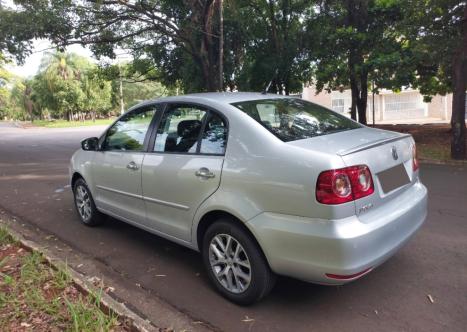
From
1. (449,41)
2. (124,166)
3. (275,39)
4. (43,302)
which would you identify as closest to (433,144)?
(449,41)

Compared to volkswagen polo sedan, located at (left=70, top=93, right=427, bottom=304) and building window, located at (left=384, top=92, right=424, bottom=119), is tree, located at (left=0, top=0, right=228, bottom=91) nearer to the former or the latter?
volkswagen polo sedan, located at (left=70, top=93, right=427, bottom=304)

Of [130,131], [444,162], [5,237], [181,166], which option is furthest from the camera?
[444,162]

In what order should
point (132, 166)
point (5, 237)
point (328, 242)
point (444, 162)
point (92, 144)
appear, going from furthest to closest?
point (444, 162) → point (92, 144) → point (5, 237) → point (132, 166) → point (328, 242)

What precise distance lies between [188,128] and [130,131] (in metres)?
1.06

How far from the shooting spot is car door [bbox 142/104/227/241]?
3.45 m

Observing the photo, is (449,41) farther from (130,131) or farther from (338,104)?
(338,104)

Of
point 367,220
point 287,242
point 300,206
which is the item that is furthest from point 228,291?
A: point 367,220

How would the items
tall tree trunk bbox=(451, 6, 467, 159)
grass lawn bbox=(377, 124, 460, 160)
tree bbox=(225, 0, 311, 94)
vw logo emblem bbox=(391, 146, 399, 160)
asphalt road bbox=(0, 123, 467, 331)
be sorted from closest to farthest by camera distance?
asphalt road bbox=(0, 123, 467, 331) → vw logo emblem bbox=(391, 146, 399, 160) → tall tree trunk bbox=(451, 6, 467, 159) → grass lawn bbox=(377, 124, 460, 160) → tree bbox=(225, 0, 311, 94)

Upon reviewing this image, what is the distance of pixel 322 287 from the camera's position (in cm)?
361

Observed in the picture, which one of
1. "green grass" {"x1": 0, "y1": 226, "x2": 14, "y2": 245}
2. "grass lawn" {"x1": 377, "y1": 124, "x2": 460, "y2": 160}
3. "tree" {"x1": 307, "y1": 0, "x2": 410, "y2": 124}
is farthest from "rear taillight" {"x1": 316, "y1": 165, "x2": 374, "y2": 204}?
"tree" {"x1": 307, "y1": 0, "x2": 410, "y2": 124}

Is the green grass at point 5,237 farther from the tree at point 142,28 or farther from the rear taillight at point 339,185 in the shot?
the tree at point 142,28

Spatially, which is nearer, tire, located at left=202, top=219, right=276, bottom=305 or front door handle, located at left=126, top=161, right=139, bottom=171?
tire, located at left=202, top=219, right=276, bottom=305

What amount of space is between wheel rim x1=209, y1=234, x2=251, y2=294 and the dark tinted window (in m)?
0.72

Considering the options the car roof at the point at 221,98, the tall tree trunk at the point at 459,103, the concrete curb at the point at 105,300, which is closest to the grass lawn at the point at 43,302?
the concrete curb at the point at 105,300
